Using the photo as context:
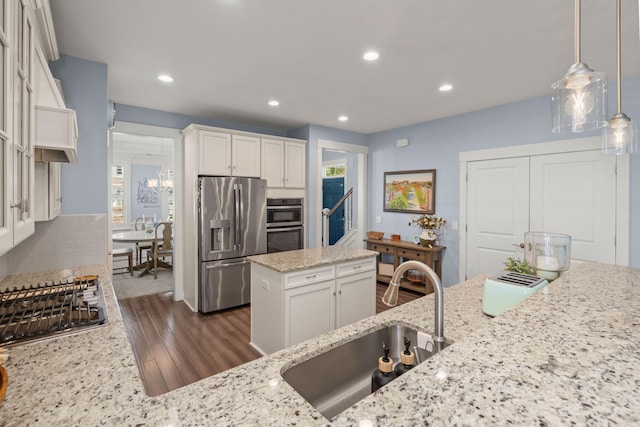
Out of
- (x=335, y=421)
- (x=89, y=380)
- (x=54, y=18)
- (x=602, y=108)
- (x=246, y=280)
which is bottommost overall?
(x=246, y=280)

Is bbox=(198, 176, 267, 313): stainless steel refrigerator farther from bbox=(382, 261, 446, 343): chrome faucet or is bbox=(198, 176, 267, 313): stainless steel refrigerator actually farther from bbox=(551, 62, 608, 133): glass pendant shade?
bbox=(551, 62, 608, 133): glass pendant shade

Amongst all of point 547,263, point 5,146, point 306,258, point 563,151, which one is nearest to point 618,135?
point 547,263

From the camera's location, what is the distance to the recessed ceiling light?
2.50 meters

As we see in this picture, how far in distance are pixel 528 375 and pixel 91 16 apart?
2905 mm

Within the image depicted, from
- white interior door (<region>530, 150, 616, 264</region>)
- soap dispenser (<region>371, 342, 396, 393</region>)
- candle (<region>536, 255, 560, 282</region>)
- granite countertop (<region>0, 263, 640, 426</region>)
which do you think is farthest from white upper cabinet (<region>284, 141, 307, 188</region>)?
soap dispenser (<region>371, 342, 396, 393</region>)

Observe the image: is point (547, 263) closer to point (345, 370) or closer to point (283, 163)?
point (345, 370)

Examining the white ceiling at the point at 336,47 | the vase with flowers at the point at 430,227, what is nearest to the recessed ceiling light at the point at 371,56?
the white ceiling at the point at 336,47

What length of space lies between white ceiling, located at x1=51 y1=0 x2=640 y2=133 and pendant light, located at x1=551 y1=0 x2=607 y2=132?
0.90 m

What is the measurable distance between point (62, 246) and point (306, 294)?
1992mm

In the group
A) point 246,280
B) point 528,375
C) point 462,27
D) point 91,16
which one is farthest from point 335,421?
point 246,280

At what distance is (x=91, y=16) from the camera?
201 centimetres

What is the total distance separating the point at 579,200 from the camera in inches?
132

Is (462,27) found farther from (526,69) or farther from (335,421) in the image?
(335,421)

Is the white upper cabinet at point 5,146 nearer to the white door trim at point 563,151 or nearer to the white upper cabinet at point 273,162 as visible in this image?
the white upper cabinet at point 273,162
